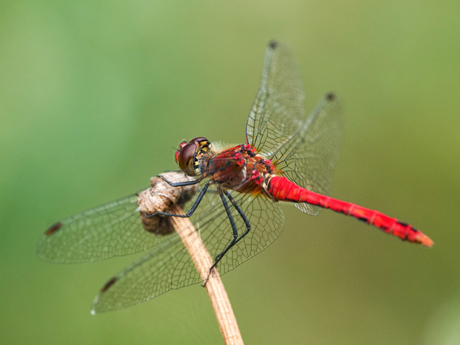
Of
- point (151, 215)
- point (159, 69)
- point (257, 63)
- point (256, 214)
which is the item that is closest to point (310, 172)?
point (256, 214)

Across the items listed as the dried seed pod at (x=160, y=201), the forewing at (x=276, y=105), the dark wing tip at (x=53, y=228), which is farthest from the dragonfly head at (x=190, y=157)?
the dark wing tip at (x=53, y=228)

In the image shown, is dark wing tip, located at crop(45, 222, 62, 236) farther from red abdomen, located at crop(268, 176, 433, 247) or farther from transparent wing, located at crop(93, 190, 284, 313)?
red abdomen, located at crop(268, 176, 433, 247)

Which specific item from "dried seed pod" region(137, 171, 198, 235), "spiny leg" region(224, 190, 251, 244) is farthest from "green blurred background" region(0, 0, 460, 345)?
"dried seed pod" region(137, 171, 198, 235)

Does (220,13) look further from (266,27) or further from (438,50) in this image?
(438,50)

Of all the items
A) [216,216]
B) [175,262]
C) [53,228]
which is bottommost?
[175,262]

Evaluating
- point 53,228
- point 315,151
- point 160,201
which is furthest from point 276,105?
point 53,228

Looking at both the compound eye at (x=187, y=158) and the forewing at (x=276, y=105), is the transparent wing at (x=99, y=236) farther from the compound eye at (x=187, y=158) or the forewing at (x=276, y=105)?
the forewing at (x=276, y=105)

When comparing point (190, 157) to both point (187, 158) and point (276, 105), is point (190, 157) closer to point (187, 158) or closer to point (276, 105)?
point (187, 158)
